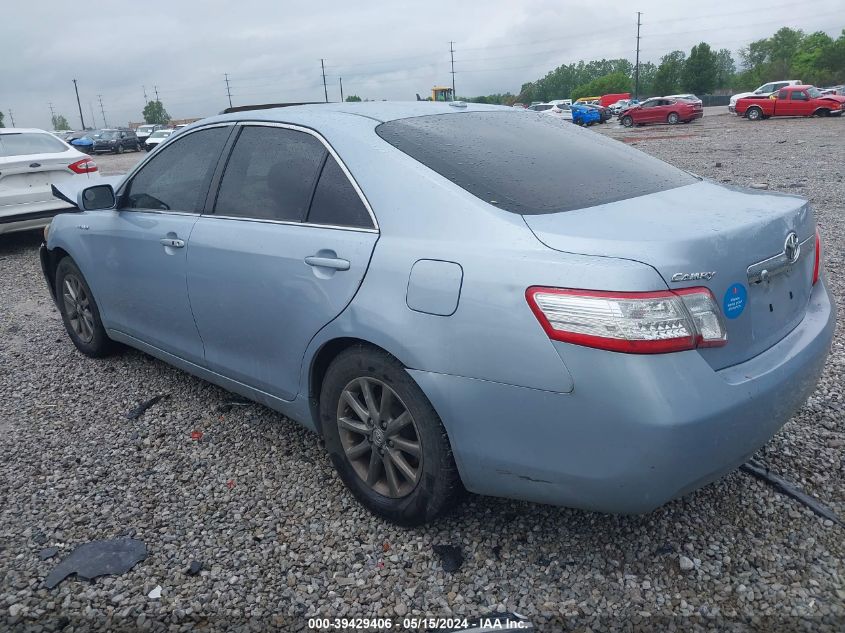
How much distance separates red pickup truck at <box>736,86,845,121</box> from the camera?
103 ft

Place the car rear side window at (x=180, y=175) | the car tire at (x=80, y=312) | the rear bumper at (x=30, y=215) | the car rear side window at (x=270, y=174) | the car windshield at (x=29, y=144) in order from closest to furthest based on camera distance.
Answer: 1. the car rear side window at (x=270, y=174)
2. the car rear side window at (x=180, y=175)
3. the car tire at (x=80, y=312)
4. the rear bumper at (x=30, y=215)
5. the car windshield at (x=29, y=144)

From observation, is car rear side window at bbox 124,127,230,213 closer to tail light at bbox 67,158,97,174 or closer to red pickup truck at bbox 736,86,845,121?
tail light at bbox 67,158,97,174

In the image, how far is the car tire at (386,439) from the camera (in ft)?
8.31

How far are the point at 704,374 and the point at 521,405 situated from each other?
563 mm

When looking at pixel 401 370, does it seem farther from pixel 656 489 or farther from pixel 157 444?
pixel 157 444

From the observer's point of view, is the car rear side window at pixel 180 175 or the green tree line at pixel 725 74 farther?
the green tree line at pixel 725 74

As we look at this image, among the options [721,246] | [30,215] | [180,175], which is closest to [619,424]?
[721,246]

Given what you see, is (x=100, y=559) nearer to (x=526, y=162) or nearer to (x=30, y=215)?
(x=526, y=162)

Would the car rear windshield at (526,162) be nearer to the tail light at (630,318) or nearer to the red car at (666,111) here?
the tail light at (630,318)

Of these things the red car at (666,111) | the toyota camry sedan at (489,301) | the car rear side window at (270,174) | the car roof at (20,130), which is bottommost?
the red car at (666,111)

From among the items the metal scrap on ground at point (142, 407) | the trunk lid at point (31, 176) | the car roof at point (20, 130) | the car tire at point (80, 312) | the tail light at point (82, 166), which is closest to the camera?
the metal scrap on ground at point (142, 407)

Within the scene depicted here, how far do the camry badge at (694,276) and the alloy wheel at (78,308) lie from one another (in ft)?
12.8

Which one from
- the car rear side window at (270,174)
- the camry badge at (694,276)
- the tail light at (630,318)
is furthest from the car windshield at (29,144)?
the camry badge at (694,276)

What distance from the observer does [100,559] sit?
9.01 feet
